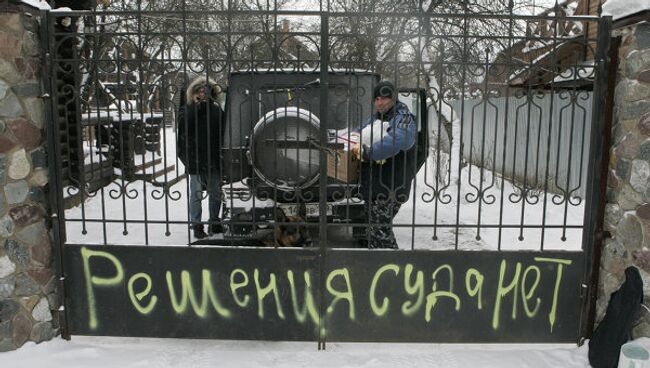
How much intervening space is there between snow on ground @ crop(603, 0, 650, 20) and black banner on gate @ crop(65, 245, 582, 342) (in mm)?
1602

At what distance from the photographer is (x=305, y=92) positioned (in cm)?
527

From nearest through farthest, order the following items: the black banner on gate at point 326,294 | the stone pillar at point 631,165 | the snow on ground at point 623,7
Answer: the snow on ground at point 623,7
the stone pillar at point 631,165
the black banner on gate at point 326,294

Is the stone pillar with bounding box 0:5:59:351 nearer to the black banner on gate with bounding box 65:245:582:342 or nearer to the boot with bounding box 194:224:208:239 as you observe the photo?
the black banner on gate with bounding box 65:245:582:342

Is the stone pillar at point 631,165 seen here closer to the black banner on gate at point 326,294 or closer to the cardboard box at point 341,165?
the black banner on gate at point 326,294

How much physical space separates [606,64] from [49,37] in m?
3.63

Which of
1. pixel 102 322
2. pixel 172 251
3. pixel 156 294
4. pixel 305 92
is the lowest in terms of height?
pixel 102 322

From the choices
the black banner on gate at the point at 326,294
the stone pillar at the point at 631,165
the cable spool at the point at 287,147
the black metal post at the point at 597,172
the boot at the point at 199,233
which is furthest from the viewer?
the boot at the point at 199,233

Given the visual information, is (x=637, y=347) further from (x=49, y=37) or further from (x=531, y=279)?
(x=49, y=37)

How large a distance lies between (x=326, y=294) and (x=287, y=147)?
110 centimetres

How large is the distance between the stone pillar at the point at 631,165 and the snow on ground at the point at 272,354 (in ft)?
2.40

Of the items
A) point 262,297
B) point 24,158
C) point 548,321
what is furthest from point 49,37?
point 548,321

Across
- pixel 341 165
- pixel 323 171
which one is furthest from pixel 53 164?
pixel 341 165

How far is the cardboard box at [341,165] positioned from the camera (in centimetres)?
362

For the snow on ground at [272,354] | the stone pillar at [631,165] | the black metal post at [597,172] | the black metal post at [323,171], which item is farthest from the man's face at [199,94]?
the stone pillar at [631,165]
